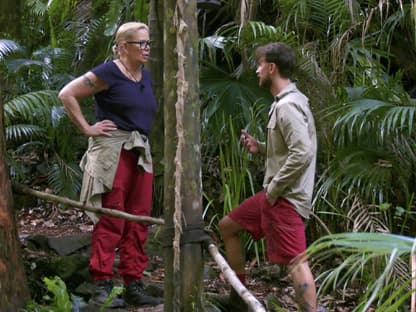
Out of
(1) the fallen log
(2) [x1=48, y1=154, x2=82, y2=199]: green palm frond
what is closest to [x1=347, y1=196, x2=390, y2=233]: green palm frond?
(1) the fallen log

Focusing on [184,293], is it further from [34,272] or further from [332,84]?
[332,84]

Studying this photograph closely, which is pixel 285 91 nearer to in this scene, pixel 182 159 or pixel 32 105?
pixel 182 159

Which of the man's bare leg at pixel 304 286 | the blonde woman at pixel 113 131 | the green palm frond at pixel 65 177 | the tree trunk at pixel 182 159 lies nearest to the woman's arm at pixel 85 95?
the blonde woman at pixel 113 131

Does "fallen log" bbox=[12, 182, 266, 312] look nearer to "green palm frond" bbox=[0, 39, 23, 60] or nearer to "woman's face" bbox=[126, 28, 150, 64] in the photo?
"woman's face" bbox=[126, 28, 150, 64]

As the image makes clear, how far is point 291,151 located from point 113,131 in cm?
122

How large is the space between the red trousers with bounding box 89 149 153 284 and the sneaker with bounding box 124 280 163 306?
0.05 meters

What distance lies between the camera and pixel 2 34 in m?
9.66

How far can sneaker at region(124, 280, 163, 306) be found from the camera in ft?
17.5

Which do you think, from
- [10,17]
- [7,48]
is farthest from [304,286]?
[10,17]

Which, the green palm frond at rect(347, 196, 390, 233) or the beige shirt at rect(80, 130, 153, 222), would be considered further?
the green palm frond at rect(347, 196, 390, 233)

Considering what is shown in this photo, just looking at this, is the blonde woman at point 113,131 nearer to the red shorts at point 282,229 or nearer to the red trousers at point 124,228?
the red trousers at point 124,228

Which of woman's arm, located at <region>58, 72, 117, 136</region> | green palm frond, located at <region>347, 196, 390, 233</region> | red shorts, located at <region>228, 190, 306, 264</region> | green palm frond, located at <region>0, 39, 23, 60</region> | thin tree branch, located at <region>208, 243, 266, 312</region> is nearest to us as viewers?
thin tree branch, located at <region>208, 243, 266, 312</region>

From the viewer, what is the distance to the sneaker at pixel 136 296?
5328 mm

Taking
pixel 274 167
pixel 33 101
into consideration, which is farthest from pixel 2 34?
pixel 274 167
